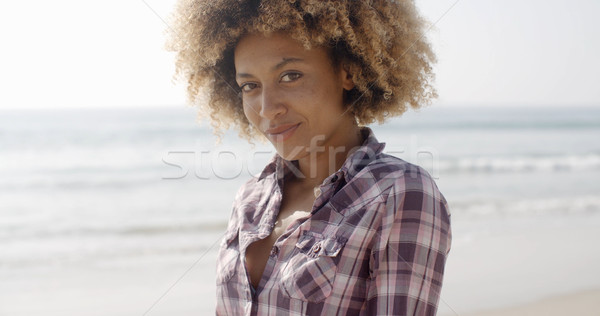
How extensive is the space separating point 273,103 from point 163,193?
9.00 m

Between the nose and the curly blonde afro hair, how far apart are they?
0.19 m

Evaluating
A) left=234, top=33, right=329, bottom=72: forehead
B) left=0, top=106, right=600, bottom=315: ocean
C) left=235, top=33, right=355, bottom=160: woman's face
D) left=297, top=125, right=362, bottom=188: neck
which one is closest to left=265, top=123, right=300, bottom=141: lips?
left=235, top=33, right=355, bottom=160: woman's face

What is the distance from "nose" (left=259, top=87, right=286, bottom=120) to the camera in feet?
6.59

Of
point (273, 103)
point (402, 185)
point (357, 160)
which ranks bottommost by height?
point (402, 185)

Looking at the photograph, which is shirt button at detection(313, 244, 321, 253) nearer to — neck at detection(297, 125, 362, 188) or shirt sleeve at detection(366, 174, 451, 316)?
shirt sleeve at detection(366, 174, 451, 316)

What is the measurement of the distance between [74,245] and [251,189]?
5.76 metres

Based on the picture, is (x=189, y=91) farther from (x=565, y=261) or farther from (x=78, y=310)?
(x=565, y=261)

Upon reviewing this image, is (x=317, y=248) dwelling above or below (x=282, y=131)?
below

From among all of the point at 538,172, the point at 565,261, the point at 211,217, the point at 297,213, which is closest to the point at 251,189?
the point at 297,213

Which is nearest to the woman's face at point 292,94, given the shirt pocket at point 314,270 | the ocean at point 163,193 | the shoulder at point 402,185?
the shoulder at point 402,185

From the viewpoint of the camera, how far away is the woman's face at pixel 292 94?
2.00 m

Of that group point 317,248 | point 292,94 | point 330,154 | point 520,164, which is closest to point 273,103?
point 292,94

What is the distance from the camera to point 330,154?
2.13 meters

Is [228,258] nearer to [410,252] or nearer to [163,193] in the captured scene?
[410,252]
